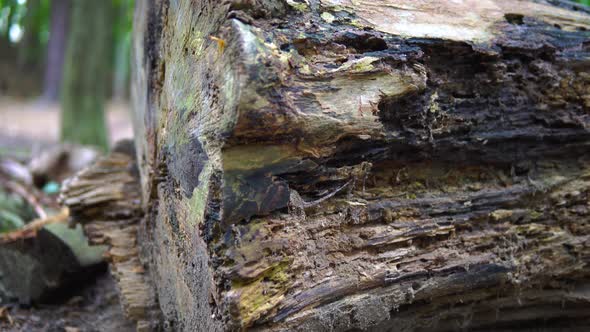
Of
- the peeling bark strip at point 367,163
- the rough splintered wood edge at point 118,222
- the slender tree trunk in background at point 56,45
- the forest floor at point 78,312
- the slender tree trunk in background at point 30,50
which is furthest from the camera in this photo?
the slender tree trunk in background at point 30,50

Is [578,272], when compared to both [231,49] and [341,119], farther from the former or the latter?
[231,49]

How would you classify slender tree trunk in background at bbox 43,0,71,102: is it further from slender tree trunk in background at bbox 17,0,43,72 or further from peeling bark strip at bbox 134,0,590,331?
peeling bark strip at bbox 134,0,590,331

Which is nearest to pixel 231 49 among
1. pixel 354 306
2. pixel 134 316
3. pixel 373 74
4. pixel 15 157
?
pixel 373 74

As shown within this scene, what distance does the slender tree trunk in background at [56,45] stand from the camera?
1476 cm

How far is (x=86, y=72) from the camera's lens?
6.98m

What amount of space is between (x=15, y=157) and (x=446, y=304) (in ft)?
18.8

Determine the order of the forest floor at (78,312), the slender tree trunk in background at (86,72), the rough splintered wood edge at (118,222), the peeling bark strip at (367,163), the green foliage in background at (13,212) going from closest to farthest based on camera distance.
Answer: the peeling bark strip at (367,163)
the rough splintered wood edge at (118,222)
the forest floor at (78,312)
the green foliage in background at (13,212)
the slender tree trunk in background at (86,72)

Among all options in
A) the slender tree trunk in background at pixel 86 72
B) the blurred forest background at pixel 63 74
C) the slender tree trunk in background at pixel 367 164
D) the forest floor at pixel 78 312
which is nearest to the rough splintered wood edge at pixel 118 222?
the slender tree trunk in background at pixel 367 164

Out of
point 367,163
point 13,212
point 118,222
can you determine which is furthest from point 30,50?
point 367,163

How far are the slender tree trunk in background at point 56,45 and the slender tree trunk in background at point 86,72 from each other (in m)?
8.81

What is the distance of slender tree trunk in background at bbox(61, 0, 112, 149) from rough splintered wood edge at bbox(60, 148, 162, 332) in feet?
16.1

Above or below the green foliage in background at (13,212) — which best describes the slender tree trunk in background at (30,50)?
below

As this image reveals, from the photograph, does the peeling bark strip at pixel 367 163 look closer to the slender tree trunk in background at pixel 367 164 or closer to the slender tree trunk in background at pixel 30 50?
the slender tree trunk in background at pixel 367 164

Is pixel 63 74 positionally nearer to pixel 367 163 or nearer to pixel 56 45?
pixel 367 163
